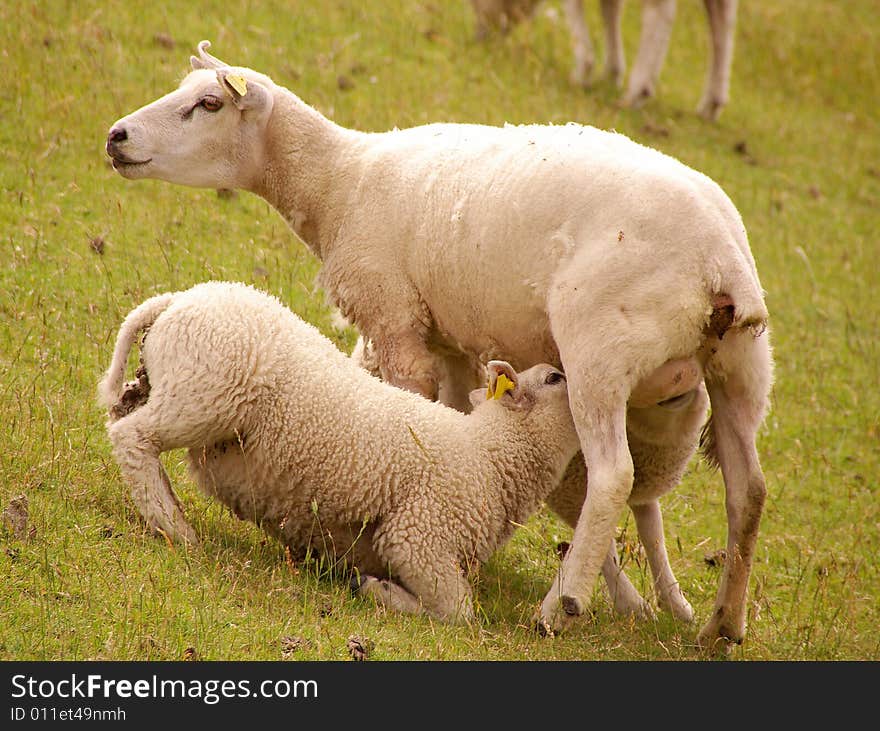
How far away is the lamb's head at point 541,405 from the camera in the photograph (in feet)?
17.6

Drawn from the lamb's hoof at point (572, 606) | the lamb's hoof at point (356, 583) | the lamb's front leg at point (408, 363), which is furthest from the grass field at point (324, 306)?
the lamb's front leg at point (408, 363)

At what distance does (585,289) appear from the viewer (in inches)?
192

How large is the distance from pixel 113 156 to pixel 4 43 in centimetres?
389

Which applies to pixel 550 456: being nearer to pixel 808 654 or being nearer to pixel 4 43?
pixel 808 654

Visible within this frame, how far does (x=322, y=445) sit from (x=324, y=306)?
2380mm

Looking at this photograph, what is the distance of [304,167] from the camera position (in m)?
6.23

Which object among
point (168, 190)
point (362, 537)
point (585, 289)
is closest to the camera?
point (585, 289)

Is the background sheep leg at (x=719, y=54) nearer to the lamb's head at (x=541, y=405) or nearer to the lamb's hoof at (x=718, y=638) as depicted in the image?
the lamb's head at (x=541, y=405)

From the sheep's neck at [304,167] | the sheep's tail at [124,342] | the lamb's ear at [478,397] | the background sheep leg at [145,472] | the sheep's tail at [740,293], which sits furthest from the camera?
the sheep's neck at [304,167]

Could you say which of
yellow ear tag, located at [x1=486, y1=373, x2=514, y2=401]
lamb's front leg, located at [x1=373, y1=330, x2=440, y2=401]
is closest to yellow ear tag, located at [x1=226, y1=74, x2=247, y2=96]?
lamb's front leg, located at [x1=373, y1=330, x2=440, y2=401]

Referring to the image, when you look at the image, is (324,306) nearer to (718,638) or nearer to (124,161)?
(124,161)

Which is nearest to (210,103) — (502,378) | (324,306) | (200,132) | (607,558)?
A: (200,132)

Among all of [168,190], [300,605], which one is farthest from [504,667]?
[168,190]

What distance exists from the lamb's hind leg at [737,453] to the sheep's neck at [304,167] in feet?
6.86
